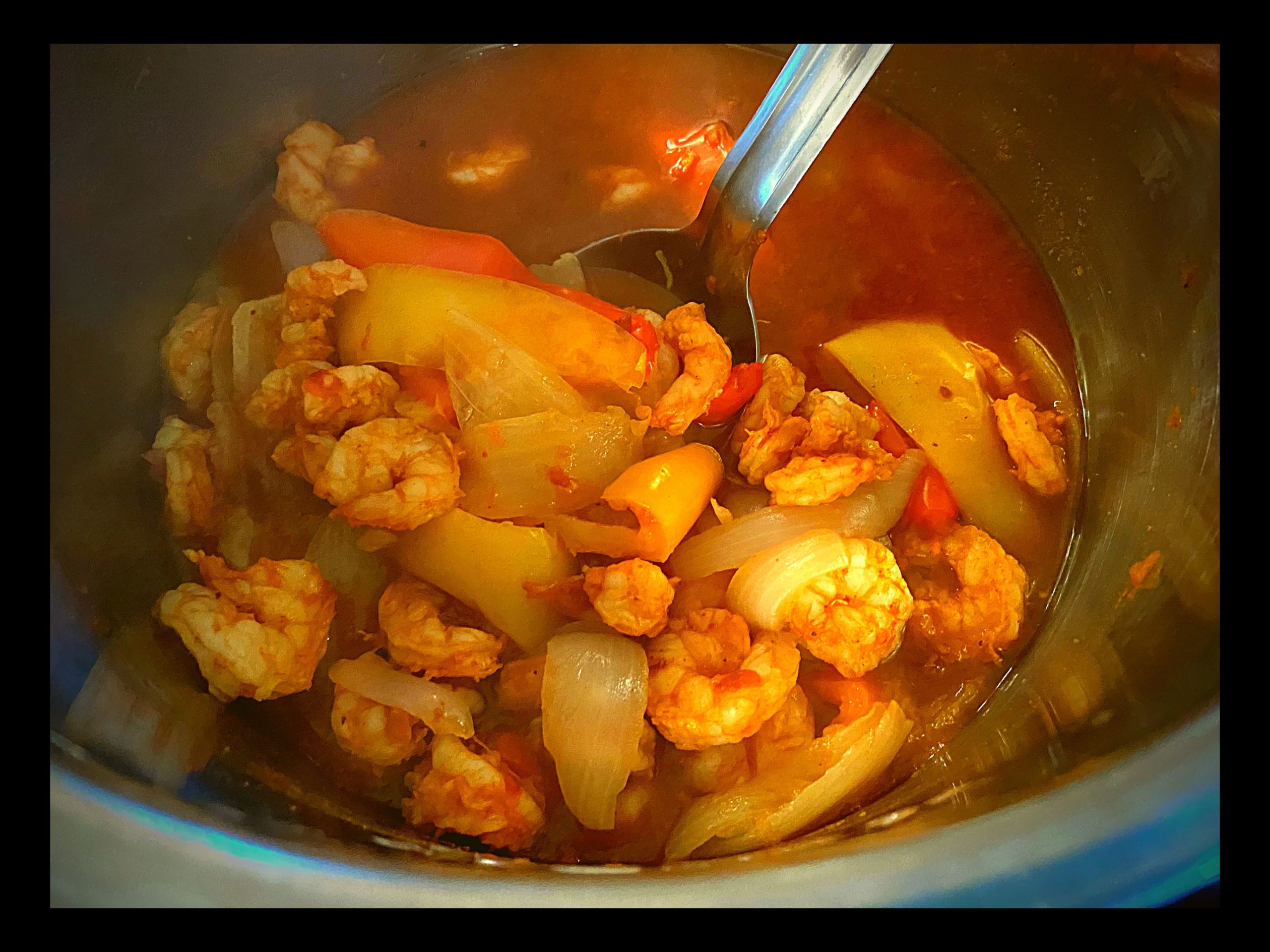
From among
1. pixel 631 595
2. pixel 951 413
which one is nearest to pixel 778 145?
pixel 951 413

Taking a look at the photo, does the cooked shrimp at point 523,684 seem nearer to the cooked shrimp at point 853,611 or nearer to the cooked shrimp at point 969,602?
the cooked shrimp at point 853,611

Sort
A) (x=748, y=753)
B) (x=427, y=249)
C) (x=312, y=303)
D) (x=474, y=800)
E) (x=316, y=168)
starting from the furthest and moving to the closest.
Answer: (x=316, y=168)
(x=427, y=249)
(x=312, y=303)
(x=748, y=753)
(x=474, y=800)

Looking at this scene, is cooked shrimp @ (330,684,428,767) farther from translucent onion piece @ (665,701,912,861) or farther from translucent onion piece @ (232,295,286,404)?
translucent onion piece @ (232,295,286,404)

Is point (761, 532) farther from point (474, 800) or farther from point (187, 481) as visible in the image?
point (187, 481)

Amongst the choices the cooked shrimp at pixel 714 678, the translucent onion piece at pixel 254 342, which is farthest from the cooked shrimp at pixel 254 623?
the cooked shrimp at pixel 714 678

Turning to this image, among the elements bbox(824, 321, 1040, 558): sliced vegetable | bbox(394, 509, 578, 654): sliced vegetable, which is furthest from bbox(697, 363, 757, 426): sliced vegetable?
bbox(394, 509, 578, 654): sliced vegetable
